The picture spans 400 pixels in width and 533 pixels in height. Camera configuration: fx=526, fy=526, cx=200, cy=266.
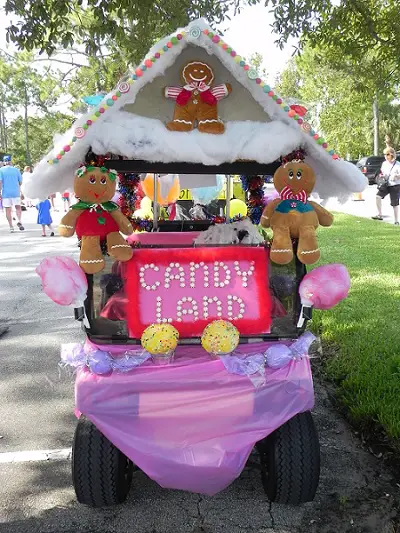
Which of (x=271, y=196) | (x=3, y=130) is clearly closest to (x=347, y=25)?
(x=271, y=196)

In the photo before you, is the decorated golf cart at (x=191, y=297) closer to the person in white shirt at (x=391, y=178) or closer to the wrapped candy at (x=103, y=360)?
the wrapped candy at (x=103, y=360)

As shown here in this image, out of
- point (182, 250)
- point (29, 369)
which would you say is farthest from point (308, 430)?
point (29, 369)

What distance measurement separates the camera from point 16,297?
275 inches

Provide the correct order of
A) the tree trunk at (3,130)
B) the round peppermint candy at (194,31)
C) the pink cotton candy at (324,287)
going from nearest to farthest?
the round peppermint candy at (194,31) → the pink cotton candy at (324,287) → the tree trunk at (3,130)

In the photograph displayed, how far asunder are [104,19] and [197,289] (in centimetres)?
348

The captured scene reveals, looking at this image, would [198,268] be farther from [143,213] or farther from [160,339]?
[143,213]

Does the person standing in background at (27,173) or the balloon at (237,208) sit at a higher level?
the person standing in background at (27,173)

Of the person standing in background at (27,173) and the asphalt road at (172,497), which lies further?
the person standing in background at (27,173)

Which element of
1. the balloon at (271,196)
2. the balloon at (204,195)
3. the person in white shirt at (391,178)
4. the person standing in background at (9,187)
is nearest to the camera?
the balloon at (271,196)

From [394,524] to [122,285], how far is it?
5.69 feet

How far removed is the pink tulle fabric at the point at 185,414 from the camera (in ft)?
7.98

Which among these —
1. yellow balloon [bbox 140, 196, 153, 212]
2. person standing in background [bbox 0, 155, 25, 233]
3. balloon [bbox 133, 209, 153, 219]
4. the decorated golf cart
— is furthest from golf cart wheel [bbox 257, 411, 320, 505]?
person standing in background [bbox 0, 155, 25, 233]

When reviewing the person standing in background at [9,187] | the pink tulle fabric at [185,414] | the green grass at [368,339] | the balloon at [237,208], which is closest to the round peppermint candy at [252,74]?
the pink tulle fabric at [185,414]

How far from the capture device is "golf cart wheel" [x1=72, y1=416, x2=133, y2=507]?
251 cm
